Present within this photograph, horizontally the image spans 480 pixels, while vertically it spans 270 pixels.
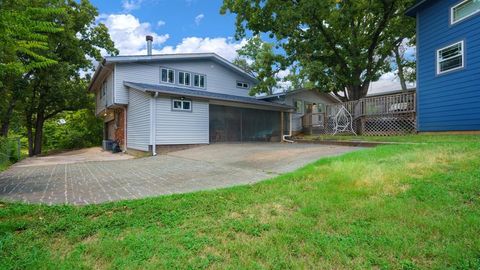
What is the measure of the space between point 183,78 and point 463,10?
44.3ft

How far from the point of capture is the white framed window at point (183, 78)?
15752 mm

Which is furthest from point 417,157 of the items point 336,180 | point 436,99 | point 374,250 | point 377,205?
point 436,99

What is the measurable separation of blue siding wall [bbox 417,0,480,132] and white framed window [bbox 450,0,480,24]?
153 mm

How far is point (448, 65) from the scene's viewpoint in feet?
30.8

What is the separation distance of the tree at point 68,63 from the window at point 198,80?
8590 millimetres

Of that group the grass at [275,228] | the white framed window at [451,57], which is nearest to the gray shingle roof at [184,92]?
the grass at [275,228]

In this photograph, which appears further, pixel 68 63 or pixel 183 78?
pixel 68 63

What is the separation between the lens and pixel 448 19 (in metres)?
9.44

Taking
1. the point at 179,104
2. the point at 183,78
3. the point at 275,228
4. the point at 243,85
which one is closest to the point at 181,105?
the point at 179,104

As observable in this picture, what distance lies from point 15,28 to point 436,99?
1225cm

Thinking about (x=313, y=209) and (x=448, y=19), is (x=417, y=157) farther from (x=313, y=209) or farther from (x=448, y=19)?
(x=448, y=19)

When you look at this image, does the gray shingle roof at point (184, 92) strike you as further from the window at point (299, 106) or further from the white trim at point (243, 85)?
the white trim at point (243, 85)

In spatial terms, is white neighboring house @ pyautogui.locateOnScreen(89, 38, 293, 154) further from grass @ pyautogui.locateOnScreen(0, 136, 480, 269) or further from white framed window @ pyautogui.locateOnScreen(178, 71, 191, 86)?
grass @ pyautogui.locateOnScreen(0, 136, 480, 269)

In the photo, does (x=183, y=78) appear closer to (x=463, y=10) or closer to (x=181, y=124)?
(x=181, y=124)
